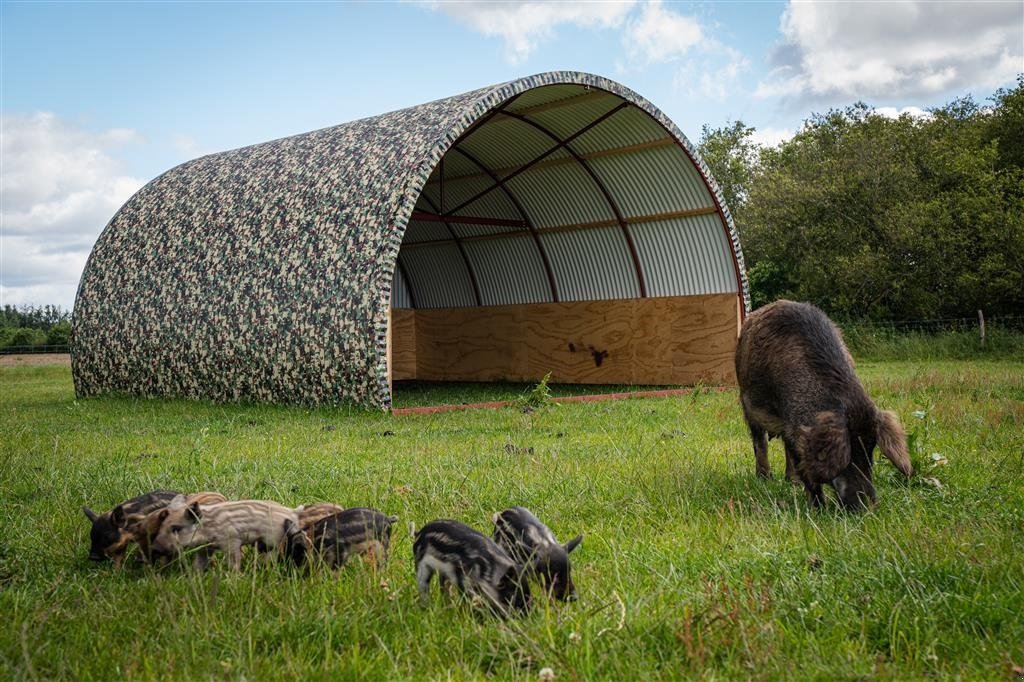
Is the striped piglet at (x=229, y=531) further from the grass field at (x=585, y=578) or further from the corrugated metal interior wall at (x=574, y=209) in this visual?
the corrugated metal interior wall at (x=574, y=209)

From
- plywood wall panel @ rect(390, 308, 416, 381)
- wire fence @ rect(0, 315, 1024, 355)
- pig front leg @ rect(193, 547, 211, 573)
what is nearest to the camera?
pig front leg @ rect(193, 547, 211, 573)

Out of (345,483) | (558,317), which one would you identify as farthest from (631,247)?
(345,483)

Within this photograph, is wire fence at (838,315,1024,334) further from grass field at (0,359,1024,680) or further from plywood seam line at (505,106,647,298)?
grass field at (0,359,1024,680)

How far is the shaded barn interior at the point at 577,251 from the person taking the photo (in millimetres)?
20422

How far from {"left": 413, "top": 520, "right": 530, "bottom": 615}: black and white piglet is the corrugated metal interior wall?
14712mm

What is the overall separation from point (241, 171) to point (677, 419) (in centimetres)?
1133

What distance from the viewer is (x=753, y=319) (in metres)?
8.11

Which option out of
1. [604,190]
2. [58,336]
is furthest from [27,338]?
[604,190]

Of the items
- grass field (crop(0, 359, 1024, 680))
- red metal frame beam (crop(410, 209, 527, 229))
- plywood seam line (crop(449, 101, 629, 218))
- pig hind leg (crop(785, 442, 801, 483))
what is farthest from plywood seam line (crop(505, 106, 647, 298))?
pig hind leg (crop(785, 442, 801, 483))

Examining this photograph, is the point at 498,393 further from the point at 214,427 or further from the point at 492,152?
the point at 214,427

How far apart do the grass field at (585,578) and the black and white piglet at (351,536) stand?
90 millimetres

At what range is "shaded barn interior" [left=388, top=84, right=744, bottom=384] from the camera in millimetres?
20422

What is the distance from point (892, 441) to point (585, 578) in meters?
2.74

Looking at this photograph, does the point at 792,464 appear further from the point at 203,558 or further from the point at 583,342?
the point at 583,342
